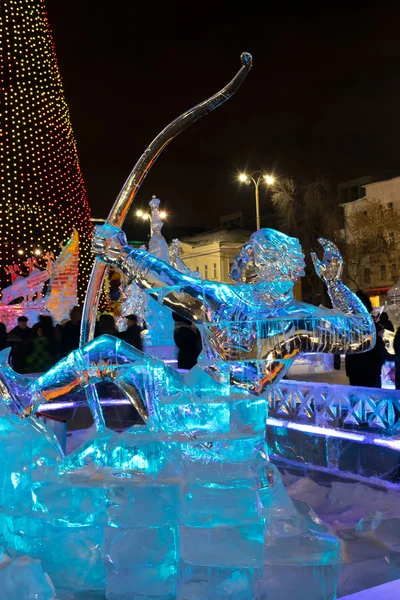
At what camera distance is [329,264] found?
3504 mm

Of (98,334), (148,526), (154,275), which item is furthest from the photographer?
(98,334)

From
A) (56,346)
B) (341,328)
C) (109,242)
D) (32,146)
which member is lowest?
(56,346)

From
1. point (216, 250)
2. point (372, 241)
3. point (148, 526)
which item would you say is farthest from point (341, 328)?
point (216, 250)

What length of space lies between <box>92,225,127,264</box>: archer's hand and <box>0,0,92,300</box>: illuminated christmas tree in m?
13.3

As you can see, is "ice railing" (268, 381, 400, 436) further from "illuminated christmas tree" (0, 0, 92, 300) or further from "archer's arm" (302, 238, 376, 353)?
"illuminated christmas tree" (0, 0, 92, 300)

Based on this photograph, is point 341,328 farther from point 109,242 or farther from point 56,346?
point 56,346

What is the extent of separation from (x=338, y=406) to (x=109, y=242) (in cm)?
277

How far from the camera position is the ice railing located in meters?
4.77

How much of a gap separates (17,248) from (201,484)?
48.5 feet

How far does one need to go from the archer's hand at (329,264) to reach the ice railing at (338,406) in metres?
1.57

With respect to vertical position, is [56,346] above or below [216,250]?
below

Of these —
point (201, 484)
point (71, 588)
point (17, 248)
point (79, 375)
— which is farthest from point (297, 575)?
point (17, 248)

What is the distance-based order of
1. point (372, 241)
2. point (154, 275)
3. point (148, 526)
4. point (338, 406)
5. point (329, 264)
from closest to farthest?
point (148, 526) < point (154, 275) < point (329, 264) < point (338, 406) < point (372, 241)

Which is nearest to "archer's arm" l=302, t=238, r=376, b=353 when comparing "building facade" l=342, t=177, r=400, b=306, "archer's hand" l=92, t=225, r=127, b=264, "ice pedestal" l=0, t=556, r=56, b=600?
"archer's hand" l=92, t=225, r=127, b=264
